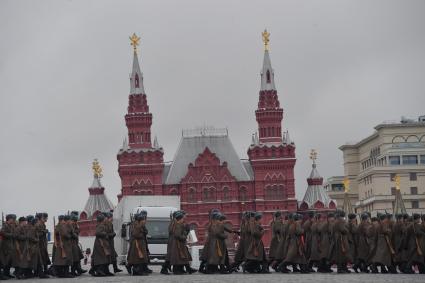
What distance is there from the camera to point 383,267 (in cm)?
2970

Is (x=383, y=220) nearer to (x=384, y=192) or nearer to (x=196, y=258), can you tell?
(x=196, y=258)

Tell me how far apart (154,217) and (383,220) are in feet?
40.7

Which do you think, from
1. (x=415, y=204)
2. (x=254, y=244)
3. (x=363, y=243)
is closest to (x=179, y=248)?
(x=254, y=244)

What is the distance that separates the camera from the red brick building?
91750 millimetres

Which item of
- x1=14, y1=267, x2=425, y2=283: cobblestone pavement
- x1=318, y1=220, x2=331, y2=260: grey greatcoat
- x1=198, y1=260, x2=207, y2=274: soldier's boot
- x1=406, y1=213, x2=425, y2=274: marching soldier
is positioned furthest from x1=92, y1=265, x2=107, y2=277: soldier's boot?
x1=406, y1=213, x2=425, y2=274: marching soldier

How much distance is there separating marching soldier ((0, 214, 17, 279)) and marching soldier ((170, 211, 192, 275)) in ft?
14.4

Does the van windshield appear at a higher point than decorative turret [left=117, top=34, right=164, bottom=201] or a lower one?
lower

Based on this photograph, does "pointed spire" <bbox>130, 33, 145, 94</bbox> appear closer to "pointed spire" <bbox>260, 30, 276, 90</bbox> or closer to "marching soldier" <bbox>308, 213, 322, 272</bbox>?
"pointed spire" <bbox>260, 30, 276, 90</bbox>

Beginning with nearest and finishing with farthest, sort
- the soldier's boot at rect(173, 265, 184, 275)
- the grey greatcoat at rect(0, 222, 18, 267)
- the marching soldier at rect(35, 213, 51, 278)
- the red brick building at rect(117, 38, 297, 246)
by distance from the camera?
the soldier's boot at rect(173, 265, 184, 275), the grey greatcoat at rect(0, 222, 18, 267), the marching soldier at rect(35, 213, 51, 278), the red brick building at rect(117, 38, 297, 246)

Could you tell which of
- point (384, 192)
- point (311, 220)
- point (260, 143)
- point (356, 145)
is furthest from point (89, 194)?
point (311, 220)

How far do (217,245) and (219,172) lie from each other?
211ft

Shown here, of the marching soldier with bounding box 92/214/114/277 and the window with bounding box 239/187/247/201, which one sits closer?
the marching soldier with bounding box 92/214/114/277

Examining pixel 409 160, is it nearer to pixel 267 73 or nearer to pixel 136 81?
pixel 267 73

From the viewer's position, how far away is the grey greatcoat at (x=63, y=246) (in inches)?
1144
